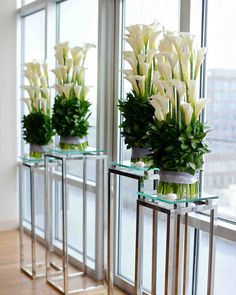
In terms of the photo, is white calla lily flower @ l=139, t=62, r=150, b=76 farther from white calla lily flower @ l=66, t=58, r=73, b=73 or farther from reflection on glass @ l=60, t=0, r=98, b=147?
reflection on glass @ l=60, t=0, r=98, b=147

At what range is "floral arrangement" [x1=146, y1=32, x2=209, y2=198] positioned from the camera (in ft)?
8.20

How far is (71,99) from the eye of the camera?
151 inches

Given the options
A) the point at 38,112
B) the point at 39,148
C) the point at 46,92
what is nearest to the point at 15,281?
the point at 39,148

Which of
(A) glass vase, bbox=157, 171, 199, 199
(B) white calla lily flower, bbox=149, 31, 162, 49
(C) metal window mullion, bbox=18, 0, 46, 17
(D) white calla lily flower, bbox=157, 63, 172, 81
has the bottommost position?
(A) glass vase, bbox=157, 171, 199, 199

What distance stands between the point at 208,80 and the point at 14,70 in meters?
3.28

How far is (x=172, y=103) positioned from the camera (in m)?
2.56

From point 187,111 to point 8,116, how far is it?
12.0ft

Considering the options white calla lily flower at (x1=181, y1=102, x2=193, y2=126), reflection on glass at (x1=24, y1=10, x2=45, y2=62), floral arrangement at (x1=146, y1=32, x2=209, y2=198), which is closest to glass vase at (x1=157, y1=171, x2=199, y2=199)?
floral arrangement at (x1=146, y1=32, x2=209, y2=198)

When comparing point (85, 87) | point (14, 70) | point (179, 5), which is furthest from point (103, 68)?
point (14, 70)

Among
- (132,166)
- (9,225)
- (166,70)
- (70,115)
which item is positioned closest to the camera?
(166,70)

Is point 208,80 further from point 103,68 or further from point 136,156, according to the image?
point 103,68

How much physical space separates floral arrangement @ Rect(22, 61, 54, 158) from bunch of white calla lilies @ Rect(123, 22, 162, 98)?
140cm

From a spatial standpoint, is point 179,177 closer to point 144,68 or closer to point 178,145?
point 178,145

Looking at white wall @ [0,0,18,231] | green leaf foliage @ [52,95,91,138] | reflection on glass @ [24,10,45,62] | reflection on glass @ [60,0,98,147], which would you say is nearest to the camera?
green leaf foliage @ [52,95,91,138]
